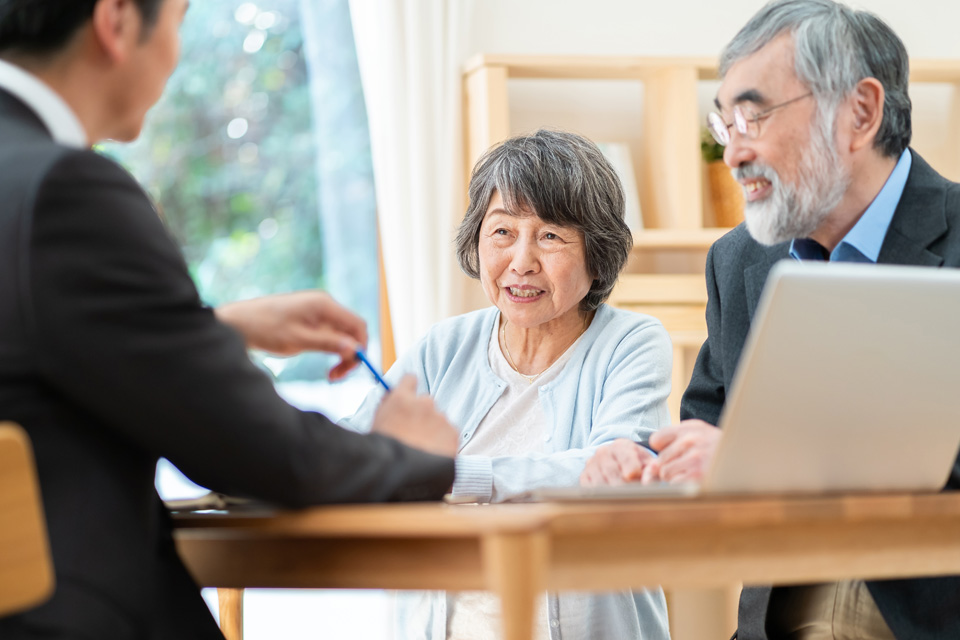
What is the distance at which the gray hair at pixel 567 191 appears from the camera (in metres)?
1.87

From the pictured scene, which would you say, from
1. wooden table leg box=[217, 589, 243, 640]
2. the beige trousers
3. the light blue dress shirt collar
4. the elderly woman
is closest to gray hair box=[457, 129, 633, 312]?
the elderly woman

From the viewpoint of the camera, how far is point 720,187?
3.06 metres

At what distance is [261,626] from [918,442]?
2376mm

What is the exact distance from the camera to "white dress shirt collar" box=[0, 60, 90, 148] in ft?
3.05

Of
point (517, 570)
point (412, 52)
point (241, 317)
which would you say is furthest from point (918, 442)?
point (412, 52)

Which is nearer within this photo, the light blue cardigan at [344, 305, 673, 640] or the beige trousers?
the beige trousers

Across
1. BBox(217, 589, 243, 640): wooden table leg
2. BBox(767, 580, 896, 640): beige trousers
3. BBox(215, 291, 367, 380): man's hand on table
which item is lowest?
BBox(217, 589, 243, 640): wooden table leg

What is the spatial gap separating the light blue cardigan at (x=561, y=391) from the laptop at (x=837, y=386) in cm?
59

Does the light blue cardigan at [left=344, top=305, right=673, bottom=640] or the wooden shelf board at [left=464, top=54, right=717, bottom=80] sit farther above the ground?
the wooden shelf board at [left=464, top=54, right=717, bottom=80]

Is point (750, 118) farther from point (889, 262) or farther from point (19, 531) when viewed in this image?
point (19, 531)

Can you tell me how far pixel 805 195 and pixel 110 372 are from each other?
1.08 m

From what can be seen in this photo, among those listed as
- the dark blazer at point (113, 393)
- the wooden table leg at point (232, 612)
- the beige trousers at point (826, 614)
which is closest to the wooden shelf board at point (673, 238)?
the beige trousers at point (826, 614)

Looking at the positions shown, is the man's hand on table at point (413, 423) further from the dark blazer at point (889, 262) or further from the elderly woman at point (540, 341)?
the elderly woman at point (540, 341)

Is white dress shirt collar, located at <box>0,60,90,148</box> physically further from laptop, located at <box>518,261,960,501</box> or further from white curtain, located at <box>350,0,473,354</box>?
white curtain, located at <box>350,0,473,354</box>
